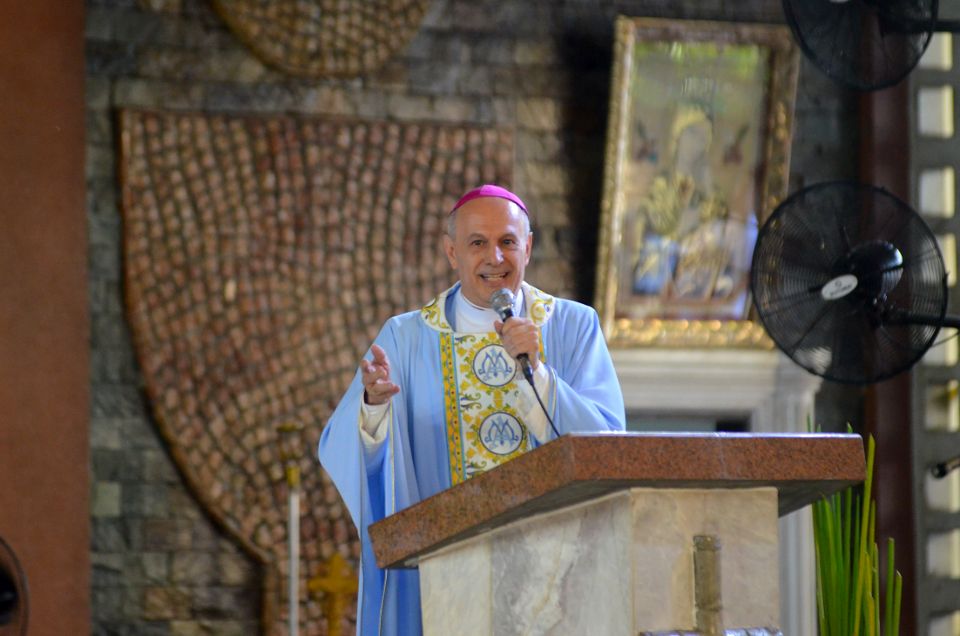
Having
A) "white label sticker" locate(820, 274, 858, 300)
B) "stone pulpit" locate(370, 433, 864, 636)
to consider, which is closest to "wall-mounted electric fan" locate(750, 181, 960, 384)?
"white label sticker" locate(820, 274, 858, 300)

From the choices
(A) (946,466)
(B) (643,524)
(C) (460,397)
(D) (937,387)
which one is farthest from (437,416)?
(D) (937,387)

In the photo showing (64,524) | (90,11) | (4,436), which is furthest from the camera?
(90,11)

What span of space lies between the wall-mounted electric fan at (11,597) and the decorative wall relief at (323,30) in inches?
100

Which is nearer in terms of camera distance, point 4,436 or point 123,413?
point 4,436

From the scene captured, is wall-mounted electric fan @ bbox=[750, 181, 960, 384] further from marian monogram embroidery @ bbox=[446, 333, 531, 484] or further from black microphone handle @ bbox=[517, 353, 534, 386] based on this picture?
black microphone handle @ bbox=[517, 353, 534, 386]

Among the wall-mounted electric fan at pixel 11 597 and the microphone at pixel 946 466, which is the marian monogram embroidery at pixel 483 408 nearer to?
the wall-mounted electric fan at pixel 11 597

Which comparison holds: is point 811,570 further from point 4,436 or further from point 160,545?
point 4,436

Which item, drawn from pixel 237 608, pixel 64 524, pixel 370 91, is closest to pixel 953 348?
pixel 370 91

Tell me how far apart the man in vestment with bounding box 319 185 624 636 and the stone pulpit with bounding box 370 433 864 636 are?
0.72 meters

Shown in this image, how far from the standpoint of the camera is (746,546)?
7.68ft

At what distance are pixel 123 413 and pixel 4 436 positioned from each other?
795mm

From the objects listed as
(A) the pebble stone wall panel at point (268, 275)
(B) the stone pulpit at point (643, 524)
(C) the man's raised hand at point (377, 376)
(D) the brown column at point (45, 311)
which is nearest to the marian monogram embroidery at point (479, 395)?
(C) the man's raised hand at point (377, 376)

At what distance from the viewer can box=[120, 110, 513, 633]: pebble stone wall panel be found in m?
5.74

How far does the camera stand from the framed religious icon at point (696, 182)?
20.2 ft
